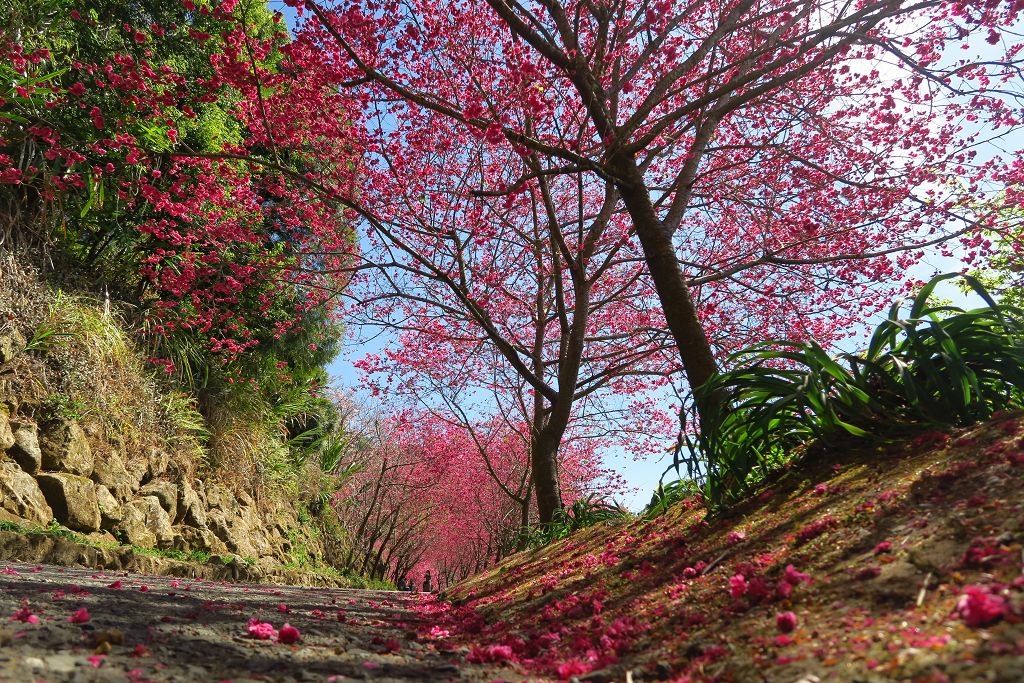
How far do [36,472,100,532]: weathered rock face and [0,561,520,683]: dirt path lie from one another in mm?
3313

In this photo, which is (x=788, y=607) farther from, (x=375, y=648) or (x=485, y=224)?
(x=485, y=224)

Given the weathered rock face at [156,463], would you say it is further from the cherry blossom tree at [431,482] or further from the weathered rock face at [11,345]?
the cherry blossom tree at [431,482]

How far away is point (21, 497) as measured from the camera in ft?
19.0

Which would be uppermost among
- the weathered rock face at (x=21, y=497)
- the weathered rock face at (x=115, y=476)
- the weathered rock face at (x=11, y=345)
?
the weathered rock face at (x=11, y=345)

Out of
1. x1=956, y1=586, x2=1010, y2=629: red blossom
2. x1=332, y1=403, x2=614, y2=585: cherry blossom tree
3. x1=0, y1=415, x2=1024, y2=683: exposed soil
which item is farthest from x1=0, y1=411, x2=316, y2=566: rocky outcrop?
x1=332, y1=403, x2=614, y2=585: cherry blossom tree

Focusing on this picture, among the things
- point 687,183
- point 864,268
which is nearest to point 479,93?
point 687,183

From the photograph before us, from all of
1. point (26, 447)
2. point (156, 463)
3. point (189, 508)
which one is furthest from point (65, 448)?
point (189, 508)

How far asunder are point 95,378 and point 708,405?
22.4 ft

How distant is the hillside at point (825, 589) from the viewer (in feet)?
4.63

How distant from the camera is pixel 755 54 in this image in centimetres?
450

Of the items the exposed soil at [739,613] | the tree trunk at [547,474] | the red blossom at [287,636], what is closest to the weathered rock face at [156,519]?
the exposed soil at [739,613]

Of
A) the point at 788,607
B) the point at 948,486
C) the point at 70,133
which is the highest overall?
the point at 70,133

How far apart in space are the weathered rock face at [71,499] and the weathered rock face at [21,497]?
72 millimetres

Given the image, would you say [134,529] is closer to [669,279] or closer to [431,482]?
[669,279]
